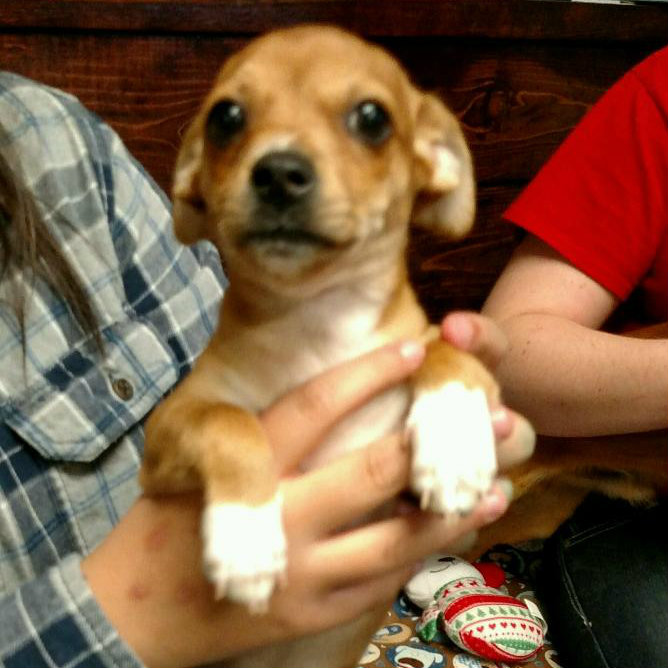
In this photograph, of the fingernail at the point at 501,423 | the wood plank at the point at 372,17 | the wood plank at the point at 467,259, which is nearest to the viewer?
the fingernail at the point at 501,423

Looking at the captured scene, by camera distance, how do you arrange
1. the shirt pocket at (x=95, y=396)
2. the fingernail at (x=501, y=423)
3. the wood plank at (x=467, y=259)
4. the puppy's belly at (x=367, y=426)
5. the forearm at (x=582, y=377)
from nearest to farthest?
the fingernail at (x=501, y=423) < the puppy's belly at (x=367, y=426) < the shirt pocket at (x=95, y=396) < the forearm at (x=582, y=377) < the wood plank at (x=467, y=259)

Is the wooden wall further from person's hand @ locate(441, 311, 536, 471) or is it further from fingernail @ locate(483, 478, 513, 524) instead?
fingernail @ locate(483, 478, 513, 524)

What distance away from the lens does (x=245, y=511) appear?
2.61 feet

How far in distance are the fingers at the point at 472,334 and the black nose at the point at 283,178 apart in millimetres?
278

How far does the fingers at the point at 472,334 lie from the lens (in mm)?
997

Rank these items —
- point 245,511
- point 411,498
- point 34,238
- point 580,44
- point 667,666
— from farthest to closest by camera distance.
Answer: point 580,44, point 667,666, point 34,238, point 411,498, point 245,511

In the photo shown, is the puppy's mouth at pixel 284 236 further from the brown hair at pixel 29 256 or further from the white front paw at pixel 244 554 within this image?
the brown hair at pixel 29 256

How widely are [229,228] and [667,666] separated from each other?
120 cm

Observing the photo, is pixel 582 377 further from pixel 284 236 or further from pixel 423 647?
pixel 284 236

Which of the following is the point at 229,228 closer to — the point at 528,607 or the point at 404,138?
the point at 404,138

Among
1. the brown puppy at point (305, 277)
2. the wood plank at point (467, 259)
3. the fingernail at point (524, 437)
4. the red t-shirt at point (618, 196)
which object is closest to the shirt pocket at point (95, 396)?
the brown puppy at point (305, 277)

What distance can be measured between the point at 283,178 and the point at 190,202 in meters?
0.28

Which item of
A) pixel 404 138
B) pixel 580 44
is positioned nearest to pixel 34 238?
pixel 404 138

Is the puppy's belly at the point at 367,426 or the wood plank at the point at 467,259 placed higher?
the puppy's belly at the point at 367,426
